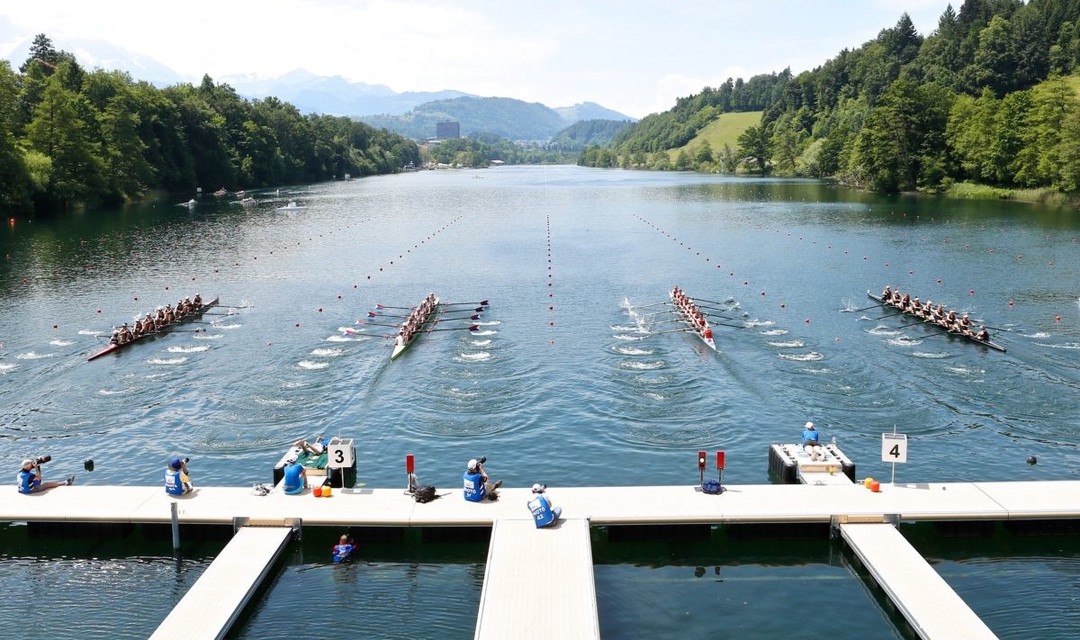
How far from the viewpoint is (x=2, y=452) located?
29.1m

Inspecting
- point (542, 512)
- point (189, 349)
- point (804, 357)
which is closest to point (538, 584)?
point (542, 512)

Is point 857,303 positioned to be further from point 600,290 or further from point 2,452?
point 2,452

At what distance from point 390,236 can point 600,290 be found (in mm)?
39799

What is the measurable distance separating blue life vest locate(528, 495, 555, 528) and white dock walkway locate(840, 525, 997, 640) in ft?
25.4

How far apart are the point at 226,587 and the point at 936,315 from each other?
39.2 metres

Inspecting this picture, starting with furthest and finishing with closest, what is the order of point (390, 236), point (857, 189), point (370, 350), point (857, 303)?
point (857, 189) → point (390, 236) → point (857, 303) → point (370, 350)

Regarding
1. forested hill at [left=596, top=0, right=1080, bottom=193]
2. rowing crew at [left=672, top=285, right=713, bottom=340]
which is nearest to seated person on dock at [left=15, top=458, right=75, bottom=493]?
rowing crew at [left=672, top=285, right=713, bottom=340]

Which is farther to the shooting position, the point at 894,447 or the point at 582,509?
the point at 894,447

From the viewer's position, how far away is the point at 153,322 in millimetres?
45906

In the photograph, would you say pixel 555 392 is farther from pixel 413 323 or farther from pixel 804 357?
pixel 804 357

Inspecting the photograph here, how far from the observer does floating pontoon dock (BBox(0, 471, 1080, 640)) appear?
69.1 feet

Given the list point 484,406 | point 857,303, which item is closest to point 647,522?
point 484,406

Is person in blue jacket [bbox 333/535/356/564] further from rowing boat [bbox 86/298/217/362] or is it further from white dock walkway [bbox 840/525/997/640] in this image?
rowing boat [bbox 86/298/217/362]

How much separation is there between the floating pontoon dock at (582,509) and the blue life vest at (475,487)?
0.25 meters
